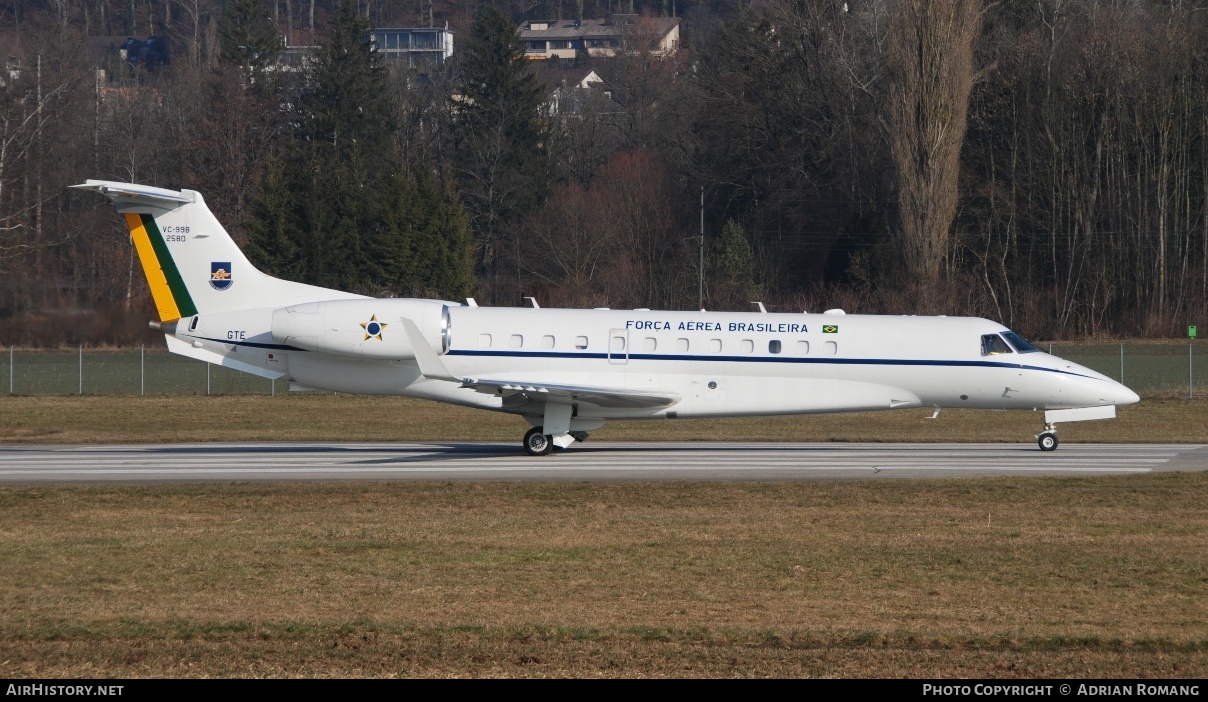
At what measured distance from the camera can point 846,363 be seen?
23547 mm

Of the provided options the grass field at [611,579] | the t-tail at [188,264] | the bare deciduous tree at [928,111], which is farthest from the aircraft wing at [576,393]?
the bare deciduous tree at [928,111]

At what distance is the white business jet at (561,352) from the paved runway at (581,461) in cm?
100

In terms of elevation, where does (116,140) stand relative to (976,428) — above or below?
above

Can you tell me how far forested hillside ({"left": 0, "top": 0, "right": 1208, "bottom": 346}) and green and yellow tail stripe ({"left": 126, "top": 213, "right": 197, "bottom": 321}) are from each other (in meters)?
24.0

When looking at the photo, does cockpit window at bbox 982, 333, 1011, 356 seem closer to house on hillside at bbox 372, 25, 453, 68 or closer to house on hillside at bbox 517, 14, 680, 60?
house on hillside at bbox 372, 25, 453, 68

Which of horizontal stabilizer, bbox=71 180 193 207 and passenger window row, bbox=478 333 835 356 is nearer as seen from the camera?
horizontal stabilizer, bbox=71 180 193 207

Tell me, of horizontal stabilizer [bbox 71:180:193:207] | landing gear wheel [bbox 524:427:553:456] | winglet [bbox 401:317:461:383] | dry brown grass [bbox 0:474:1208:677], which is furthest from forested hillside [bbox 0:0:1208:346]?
dry brown grass [bbox 0:474:1208:677]

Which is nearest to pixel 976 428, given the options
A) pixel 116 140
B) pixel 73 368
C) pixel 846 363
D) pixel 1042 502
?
pixel 846 363

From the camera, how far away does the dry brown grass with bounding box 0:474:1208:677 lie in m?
9.45

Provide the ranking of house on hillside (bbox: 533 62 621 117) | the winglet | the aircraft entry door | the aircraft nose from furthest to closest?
1. house on hillside (bbox: 533 62 621 117)
2. the aircraft nose
3. the aircraft entry door
4. the winglet

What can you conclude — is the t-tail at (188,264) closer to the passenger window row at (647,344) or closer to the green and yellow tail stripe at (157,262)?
the green and yellow tail stripe at (157,262)

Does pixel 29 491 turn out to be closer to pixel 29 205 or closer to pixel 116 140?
pixel 29 205

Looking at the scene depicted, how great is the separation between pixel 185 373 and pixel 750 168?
3665cm

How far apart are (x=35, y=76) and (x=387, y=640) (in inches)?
2336
